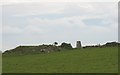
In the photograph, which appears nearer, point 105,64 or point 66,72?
point 66,72

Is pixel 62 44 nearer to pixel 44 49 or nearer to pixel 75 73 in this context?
pixel 44 49

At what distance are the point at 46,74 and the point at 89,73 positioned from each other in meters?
3.90

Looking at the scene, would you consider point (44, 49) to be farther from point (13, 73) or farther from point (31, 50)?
point (13, 73)

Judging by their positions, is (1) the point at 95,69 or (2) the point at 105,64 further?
(2) the point at 105,64

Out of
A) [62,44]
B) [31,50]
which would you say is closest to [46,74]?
[31,50]

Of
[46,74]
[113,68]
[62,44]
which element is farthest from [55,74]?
[62,44]

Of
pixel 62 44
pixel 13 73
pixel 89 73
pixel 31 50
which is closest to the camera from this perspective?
pixel 89 73

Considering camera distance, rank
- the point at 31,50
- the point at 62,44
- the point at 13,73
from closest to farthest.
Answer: the point at 13,73
the point at 31,50
the point at 62,44

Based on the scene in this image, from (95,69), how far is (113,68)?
174 cm

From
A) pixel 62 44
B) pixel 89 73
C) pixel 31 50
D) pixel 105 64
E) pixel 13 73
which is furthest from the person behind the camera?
pixel 62 44

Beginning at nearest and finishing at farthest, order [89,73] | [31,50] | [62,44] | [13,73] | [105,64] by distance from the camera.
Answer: [89,73] < [13,73] < [105,64] < [31,50] < [62,44]

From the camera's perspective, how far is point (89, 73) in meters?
31.5

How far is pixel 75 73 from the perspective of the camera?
31.8 m

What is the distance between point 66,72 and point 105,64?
643cm
